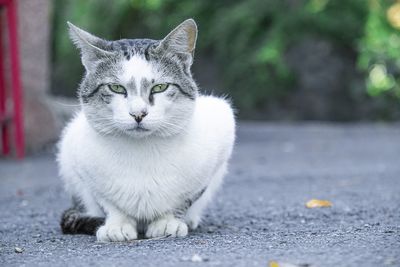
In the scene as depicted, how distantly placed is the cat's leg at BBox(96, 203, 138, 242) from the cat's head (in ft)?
1.20

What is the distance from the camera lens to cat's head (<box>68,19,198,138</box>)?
9.98 ft

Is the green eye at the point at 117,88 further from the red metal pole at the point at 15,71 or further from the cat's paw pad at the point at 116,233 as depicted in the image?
the red metal pole at the point at 15,71

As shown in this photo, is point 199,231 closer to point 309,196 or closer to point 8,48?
point 309,196

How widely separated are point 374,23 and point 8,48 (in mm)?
4863

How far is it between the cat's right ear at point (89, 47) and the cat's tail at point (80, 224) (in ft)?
2.35

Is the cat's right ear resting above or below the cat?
above

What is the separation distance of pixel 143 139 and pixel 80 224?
1.96 ft

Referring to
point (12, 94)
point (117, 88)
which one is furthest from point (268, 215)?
point (12, 94)

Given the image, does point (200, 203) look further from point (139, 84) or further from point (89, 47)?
point (89, 47)

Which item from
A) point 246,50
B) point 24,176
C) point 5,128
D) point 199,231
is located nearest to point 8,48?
point 5,128

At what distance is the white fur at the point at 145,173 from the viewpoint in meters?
3.19

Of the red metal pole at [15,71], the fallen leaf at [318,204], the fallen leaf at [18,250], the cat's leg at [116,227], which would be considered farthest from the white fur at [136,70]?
the red metal pole at [15,71]

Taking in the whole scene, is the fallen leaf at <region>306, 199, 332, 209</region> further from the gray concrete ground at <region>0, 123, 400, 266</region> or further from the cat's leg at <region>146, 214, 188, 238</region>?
the cat's leg at <region>146, 214, 188, 238</region>

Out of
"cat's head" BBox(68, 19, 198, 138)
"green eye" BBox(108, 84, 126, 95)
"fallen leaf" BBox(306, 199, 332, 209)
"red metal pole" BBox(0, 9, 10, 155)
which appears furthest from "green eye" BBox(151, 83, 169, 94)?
"red metal pole" BBox(0, 9, 10, 155)
